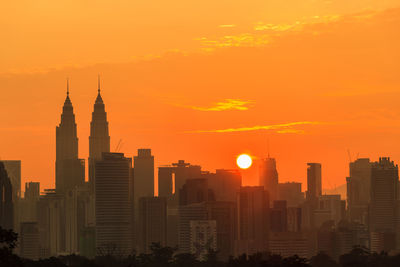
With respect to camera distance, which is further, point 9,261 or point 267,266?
point 267,266

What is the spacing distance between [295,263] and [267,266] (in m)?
5.81

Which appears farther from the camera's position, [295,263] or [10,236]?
[295,263]

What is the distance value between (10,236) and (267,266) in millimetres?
80718

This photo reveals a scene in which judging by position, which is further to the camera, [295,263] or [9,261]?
[295,263]

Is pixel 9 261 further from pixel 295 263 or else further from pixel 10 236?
pixel 295 263

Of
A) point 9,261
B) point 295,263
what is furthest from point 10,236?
point 295,263

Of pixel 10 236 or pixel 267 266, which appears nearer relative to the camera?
pixel 10 236

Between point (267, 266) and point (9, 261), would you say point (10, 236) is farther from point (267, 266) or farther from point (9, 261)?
point (267, 266)

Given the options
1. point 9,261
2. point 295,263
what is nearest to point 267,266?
point 295,263

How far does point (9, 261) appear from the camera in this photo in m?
85.1

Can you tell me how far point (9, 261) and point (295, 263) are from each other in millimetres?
73397

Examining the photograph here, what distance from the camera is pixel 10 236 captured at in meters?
80.6

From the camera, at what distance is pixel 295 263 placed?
6009 inches
